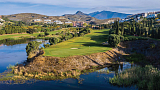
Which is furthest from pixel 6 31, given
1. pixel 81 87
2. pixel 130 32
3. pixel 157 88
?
pixel 157 88

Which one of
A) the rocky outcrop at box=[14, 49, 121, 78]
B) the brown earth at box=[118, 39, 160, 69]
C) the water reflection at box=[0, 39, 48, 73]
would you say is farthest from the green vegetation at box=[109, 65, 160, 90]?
the water reflection at box=[0, 39, 48, 73]

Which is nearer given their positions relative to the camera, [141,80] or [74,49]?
[141,80]

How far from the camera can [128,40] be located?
78.4 m

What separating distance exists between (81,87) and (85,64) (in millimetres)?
14110

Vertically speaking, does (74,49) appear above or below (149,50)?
above

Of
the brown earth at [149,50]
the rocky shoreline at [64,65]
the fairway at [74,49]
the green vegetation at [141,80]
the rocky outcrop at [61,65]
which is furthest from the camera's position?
the fairway at [74,49]

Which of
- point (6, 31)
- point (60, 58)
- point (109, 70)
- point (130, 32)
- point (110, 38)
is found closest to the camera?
point (109, 70)

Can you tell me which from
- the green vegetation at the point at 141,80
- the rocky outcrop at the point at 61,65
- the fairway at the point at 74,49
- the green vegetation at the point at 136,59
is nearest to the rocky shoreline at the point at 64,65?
the rocky outcrop at the point at 61,65

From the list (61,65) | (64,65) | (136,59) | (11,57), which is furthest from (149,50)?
(11,57)

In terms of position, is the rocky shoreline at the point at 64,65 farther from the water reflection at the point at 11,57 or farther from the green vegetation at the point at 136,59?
the water reflection at the point at 11,57

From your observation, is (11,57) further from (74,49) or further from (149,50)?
(149,50)

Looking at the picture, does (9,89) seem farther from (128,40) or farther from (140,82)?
(128,40)

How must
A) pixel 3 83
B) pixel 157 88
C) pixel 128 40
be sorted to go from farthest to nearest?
pixel 128 40 → pixel 3 83 → pixel 157 88

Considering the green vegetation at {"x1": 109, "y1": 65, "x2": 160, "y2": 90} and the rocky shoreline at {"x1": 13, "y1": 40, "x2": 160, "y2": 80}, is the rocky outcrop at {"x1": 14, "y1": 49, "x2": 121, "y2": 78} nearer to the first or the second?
the rocky shoreline at {"x1": 13, "y1": 40, "x2": 160, "y2": 80}
